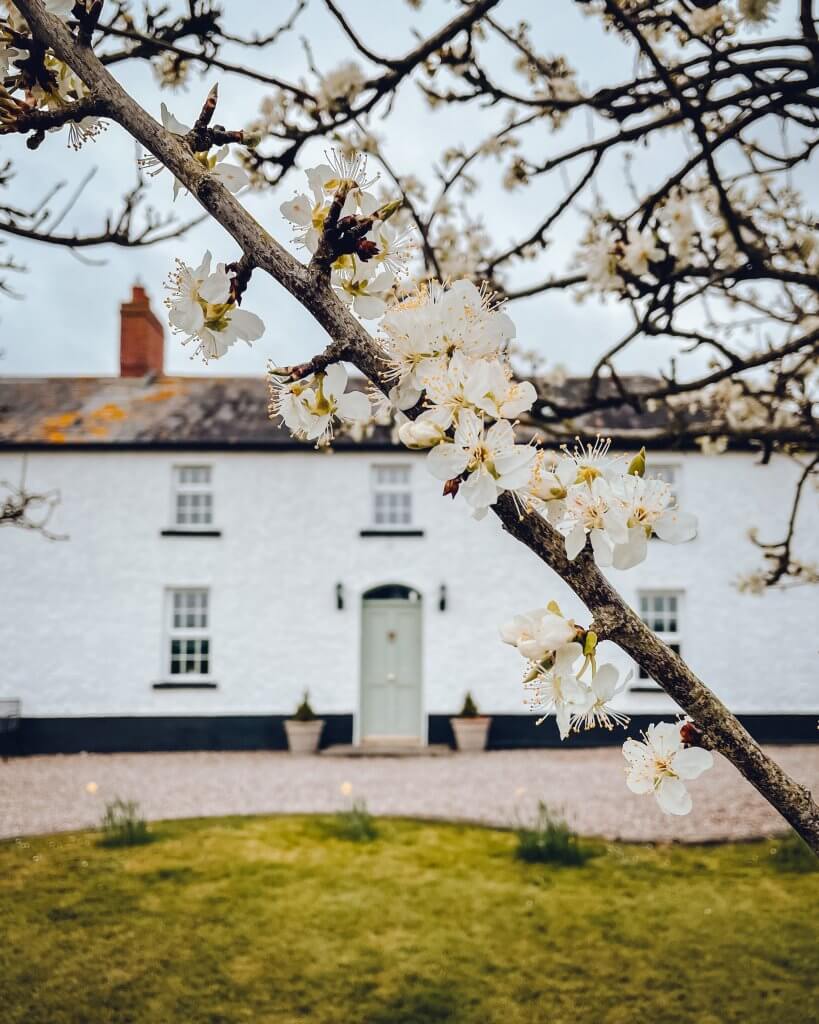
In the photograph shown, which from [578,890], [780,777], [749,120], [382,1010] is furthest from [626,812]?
[780,777]

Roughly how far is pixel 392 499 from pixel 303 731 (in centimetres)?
437

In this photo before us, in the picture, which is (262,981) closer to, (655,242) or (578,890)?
(578,890)

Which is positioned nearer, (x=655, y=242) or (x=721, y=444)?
(x=655, y=242)

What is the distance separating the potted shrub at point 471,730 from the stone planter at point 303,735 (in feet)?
7.66

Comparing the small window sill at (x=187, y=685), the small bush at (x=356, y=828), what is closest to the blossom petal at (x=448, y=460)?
the small bush at (x=356, y=828)

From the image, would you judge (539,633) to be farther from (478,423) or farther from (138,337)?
(138,337)

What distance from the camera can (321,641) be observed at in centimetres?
1499

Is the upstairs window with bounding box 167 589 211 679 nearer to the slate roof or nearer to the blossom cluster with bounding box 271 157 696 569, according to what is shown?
the slate roof

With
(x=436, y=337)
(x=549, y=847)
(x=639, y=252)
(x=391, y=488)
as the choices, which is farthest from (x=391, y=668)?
(x=436, y=337)

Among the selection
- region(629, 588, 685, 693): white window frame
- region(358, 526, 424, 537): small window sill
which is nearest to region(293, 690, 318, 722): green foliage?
region(358, 526, 424, 537): small window sill

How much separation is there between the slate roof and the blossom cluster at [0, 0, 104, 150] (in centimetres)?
1285

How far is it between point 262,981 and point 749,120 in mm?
5002

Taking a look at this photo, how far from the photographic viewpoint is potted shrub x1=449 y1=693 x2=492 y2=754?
14.4 meters

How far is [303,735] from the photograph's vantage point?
14.4m
